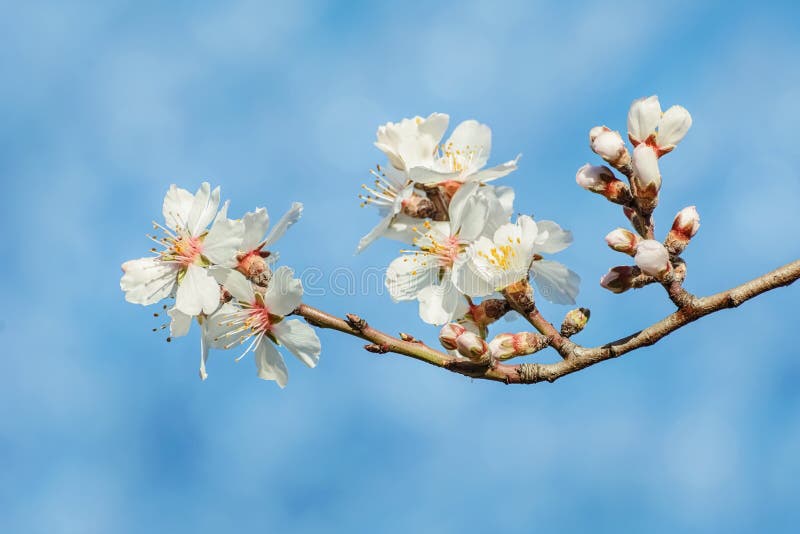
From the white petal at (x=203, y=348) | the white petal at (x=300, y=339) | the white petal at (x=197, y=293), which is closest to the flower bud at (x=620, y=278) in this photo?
the white petal at (x=300, y=339)

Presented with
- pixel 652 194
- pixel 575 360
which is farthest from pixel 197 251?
pixel 652 194

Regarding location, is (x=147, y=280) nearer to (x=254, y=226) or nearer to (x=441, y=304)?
(x=254, y=226)

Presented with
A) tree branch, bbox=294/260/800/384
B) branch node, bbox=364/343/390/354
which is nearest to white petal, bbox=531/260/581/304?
tree branch, bbox=294/260/800/384

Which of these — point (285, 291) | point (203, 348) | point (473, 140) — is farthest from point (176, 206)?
point (473, 140)

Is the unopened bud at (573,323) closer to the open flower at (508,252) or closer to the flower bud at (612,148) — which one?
the open flower at (508,252)

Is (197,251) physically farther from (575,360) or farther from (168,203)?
(575,360)
